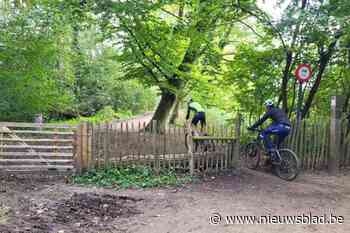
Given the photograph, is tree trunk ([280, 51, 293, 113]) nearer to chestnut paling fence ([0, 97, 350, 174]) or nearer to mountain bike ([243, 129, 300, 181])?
chestnut paling fence ([0, 97, 350, 174])

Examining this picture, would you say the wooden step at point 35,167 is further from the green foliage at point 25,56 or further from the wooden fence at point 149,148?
the green foliage at point 25,56

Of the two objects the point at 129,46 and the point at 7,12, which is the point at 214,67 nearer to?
the point at 129,46

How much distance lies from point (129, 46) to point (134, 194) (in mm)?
6072

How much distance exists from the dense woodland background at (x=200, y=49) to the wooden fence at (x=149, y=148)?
93.3 inches

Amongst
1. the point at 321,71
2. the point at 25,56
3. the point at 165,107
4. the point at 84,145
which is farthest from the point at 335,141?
the point at 25,56

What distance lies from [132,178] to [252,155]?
333cm

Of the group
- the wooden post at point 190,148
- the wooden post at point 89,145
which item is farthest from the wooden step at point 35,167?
the wooden post at point 190,148

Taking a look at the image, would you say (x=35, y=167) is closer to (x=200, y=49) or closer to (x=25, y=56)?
(x=25, y=56)

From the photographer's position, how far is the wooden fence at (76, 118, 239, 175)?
7531 millimetres

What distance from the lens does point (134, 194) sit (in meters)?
6.38

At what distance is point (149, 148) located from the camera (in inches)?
306

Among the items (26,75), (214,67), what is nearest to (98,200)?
(26,75)

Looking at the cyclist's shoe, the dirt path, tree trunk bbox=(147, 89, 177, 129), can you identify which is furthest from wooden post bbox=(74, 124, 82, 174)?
tree trunk bbox=(147, 89, 177, 129)

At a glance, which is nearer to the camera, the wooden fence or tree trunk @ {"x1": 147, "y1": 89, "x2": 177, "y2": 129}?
the wooden fence
